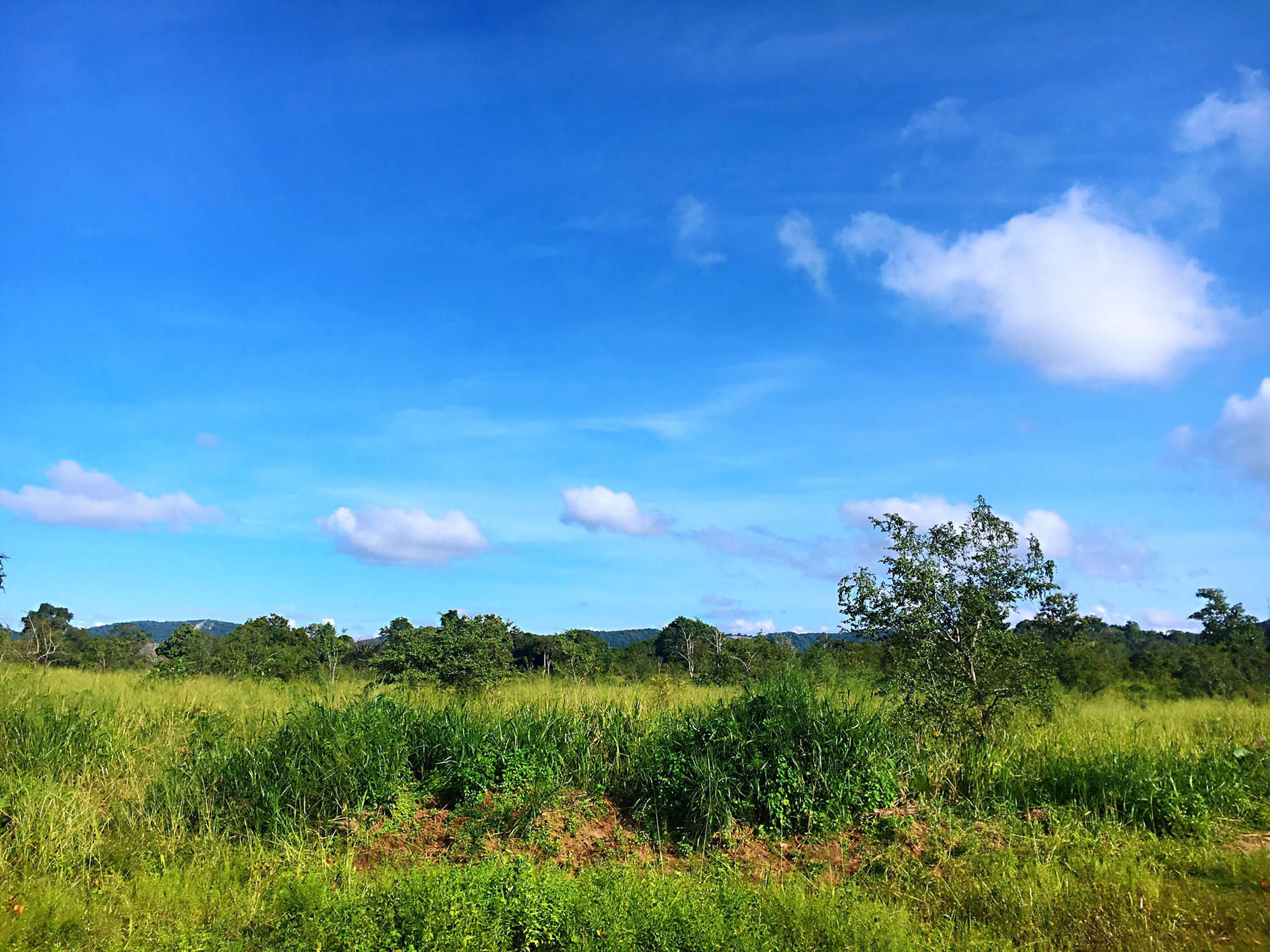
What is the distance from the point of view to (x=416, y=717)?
31.6 feet

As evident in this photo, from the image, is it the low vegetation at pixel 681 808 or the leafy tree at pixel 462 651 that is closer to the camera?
the low vegetation at pixel 681 808

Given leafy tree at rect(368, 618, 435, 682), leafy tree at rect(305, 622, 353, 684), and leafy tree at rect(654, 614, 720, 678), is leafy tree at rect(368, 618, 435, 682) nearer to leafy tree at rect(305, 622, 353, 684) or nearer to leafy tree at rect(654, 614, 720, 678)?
leafy tree at rect(305, 622, 353, 684)

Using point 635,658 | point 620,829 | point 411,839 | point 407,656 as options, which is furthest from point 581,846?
point 635,658

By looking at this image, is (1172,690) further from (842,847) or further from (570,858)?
(570,858)

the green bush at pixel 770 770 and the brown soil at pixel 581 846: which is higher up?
the green bush at pixel 770 770

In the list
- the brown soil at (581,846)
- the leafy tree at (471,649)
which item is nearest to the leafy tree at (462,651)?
the leafy tree at (471,649)

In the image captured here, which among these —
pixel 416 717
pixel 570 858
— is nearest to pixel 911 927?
pixel 570 858

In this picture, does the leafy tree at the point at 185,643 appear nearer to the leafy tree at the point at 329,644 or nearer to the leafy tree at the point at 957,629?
the leafy tree at the point at 329,644

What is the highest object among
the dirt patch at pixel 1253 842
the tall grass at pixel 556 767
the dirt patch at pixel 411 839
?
the tall grass at pixel 556 767

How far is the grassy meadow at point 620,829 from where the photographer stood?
5918 mm

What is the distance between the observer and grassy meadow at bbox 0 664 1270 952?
19.4ft

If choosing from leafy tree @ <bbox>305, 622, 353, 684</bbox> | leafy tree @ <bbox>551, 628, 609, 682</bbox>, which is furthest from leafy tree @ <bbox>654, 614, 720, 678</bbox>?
leafy tree @ <bbox>305, 622, 353, 684</bbox>

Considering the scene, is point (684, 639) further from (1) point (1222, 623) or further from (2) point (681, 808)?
(2) point (681, 808)

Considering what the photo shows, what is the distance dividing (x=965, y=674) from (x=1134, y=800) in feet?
8.58
